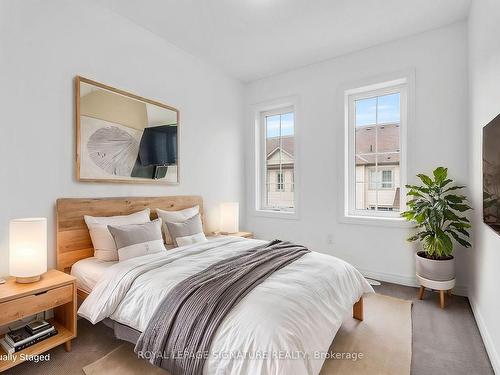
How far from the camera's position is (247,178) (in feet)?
15.1

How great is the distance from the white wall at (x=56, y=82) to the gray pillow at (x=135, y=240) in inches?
21.0

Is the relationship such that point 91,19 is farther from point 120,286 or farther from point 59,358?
point 59,358

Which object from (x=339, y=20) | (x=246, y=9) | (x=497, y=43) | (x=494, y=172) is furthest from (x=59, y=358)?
(x=339, y=20)

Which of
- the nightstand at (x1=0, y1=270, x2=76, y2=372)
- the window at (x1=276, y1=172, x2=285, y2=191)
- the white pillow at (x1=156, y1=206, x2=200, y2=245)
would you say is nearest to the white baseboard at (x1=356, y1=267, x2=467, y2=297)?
the window at (x1=276, y1=172, x2=285, y2=191)

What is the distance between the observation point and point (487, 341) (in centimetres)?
202

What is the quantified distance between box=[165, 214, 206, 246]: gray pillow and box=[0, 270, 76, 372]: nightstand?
3.37ft

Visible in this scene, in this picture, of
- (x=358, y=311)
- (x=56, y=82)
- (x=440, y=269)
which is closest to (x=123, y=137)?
(x=56, y=82)

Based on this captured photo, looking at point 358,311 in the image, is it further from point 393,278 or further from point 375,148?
point 375,148

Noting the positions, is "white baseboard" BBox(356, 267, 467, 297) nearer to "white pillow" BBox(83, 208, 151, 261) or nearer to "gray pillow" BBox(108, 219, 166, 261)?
"gray pillow" BBox(108, 219, 166, 261)

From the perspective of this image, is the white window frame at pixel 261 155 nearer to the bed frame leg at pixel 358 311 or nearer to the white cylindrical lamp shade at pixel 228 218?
the white cylindrical lamp shade at pixel 228 218

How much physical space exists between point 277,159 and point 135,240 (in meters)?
2.66

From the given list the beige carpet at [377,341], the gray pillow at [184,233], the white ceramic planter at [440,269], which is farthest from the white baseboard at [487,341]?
the gray pillow at [184,233]

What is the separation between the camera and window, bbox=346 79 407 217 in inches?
136

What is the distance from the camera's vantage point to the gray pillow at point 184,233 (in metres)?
2.92
